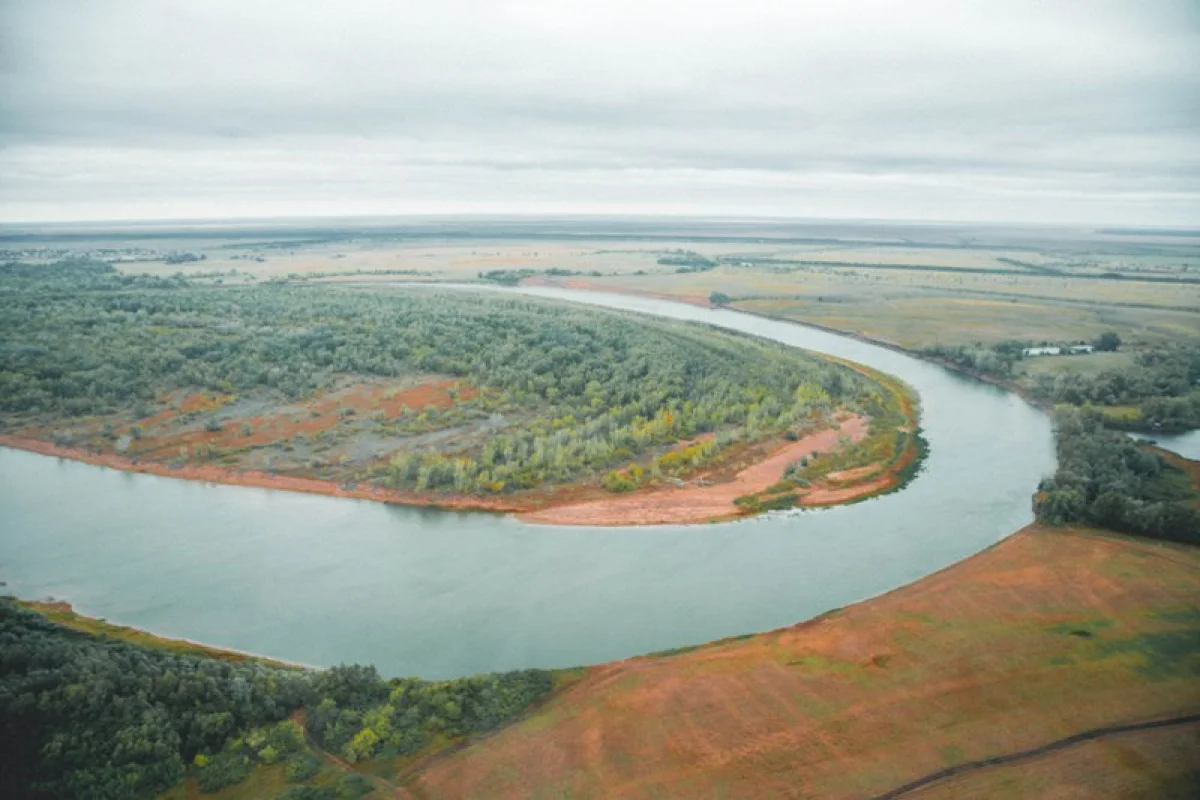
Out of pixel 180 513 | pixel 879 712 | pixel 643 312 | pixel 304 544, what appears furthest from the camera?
pixel 643 312

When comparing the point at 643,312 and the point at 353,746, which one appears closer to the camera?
the point at 353,746

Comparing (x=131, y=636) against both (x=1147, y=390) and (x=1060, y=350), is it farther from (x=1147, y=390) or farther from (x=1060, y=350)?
(x=1060, y=350)

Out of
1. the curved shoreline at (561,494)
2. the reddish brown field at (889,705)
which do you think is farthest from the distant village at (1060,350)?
the reddish brown field at (889,705)

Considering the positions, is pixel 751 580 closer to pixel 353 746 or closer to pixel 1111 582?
pixel 1111 582

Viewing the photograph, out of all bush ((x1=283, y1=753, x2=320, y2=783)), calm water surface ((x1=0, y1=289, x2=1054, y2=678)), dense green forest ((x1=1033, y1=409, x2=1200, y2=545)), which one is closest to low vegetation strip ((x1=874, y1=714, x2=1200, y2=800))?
calm water surface ((x1=0, y1=289, x2=1054, y2=678))

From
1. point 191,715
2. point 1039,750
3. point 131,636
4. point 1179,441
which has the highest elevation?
point 1179,441

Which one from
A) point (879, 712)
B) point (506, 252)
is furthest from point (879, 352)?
point (506, 252)

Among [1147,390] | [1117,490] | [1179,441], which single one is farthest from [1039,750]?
[1147,390]
